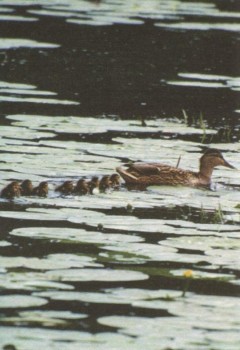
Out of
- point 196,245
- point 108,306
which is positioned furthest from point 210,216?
point 108,306

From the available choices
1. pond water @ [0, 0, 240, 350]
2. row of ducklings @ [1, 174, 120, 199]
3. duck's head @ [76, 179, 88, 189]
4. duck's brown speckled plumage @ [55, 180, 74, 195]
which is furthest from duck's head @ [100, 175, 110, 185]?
duck's brown speckled plumage @ [55, 180, 74, 195]

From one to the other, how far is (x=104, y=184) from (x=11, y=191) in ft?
3.29

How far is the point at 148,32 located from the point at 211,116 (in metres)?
6.64

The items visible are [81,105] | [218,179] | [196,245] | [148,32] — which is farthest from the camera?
[148,32]

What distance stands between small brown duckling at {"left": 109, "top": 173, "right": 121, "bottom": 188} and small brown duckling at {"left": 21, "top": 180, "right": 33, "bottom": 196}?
0.92m

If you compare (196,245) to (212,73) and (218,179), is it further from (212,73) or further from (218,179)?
(212,73)

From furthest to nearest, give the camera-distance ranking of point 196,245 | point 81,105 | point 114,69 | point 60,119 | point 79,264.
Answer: point 114,69 < point 81,105 < point 60,119 < point 196,245 < point 79,264

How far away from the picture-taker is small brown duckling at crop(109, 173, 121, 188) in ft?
33.2

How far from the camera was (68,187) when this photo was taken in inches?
376

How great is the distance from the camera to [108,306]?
258 inches

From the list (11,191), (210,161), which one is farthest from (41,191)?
(210,161)

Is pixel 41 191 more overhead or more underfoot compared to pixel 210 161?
more underfoot

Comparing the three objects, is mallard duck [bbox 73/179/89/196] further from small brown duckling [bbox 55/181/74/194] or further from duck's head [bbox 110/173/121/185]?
duck's head [bbox 110/173/121/185]

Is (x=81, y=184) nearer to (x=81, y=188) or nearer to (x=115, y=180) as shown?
(x=81, y=188)
